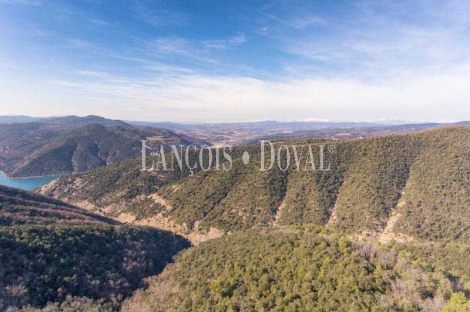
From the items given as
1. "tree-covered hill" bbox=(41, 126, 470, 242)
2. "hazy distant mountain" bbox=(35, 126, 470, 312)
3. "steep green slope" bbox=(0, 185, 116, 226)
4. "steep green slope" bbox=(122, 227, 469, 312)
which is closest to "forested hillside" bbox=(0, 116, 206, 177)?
"hazy distant mountain" bbox=(35, 126, 470, 312)

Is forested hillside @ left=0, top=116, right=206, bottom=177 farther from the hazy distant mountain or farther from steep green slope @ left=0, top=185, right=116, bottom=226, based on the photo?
steep green slope @ left=0, top=185, right=116, bottom=226

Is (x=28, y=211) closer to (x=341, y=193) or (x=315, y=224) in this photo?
(x=315, y=224)

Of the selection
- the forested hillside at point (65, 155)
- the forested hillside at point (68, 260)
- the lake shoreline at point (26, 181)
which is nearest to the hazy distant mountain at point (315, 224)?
the forested hillside at point (68, 260)

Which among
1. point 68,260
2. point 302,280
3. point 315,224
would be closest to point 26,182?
point 68,260

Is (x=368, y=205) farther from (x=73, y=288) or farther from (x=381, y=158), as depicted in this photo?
(x=73, y=288)

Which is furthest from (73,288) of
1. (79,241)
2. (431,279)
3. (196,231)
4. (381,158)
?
(381,158)

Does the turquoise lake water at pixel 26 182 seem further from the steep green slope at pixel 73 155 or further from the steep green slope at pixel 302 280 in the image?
the steep green slope at pixel 302 280
